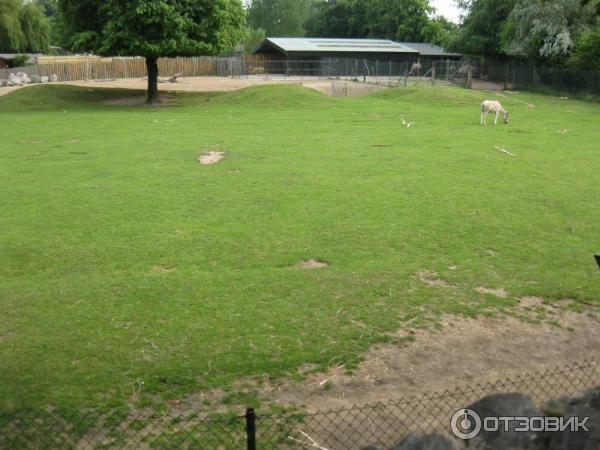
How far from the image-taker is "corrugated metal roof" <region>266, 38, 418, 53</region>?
58.7 meters

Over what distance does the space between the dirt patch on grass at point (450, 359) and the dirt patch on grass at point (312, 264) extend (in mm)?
2167

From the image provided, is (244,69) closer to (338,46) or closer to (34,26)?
(338,46)

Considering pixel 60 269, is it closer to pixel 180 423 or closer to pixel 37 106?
pixel 180 423

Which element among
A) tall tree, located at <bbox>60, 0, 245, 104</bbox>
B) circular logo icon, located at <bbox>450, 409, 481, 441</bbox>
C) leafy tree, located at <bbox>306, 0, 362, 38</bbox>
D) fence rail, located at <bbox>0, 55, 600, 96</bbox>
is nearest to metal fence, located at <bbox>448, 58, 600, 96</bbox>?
fence rail, located at <bbox>0, 55, 600, 96</bbox>

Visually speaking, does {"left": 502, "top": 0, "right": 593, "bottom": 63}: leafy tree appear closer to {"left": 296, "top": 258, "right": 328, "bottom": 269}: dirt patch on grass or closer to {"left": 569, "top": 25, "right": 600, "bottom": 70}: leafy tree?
{"left": 569, "top": 25, "right": 600, "bottom": 70}: leafy tree

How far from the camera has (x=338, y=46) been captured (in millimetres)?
60844

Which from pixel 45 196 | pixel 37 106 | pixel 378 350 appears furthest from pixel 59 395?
pixel 37 106

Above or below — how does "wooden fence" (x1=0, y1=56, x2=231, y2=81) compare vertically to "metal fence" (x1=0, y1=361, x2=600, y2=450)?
above

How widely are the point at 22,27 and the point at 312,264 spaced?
60.0m

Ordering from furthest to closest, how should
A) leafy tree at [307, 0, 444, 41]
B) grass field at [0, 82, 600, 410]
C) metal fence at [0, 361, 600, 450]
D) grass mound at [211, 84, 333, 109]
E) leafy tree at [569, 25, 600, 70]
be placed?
leafy tree at [307, 0, 444, 41], leafy tree at [569, 25, 600, 70], grass mound at [211, 84, 333, 109], grass field at [0, 82, 600, 410], metal fence at [0, 361, 600, 450]

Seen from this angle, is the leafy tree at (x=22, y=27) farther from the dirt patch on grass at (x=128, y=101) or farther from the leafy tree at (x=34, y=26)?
the dirt patch on grass at (x=128, y=101)

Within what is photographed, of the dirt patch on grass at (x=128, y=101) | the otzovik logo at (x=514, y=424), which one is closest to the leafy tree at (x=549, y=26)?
the dirt patch on grass at (x=128, y=101)

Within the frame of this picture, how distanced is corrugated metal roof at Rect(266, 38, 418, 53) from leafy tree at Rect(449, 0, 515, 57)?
37.5ft

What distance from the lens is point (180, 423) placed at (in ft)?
17.4
